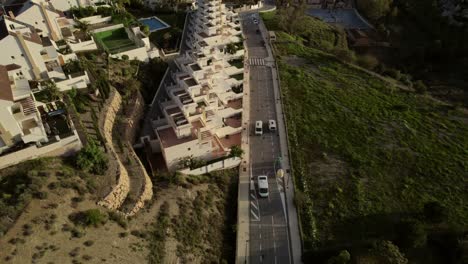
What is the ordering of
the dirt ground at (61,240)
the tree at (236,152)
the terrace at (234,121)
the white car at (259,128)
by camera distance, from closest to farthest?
the dirt ground at (61,240) < the tree at (236,152) < the white car at (259,128) < the terrace at (234,121)

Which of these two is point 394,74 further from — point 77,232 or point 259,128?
point 77,232

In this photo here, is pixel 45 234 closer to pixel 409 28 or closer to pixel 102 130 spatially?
pixel 102 130

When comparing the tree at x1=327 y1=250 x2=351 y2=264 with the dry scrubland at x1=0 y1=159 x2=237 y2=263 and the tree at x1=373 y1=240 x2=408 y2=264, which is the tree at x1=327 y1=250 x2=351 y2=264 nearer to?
the tree at x1=373 y1=240 x2=408 y2=264

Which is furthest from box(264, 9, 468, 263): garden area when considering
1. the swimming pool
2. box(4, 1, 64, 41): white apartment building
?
box(4, 1, 64, 41): white apartment building

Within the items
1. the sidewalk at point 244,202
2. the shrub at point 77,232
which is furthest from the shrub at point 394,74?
the shrub at point 77,232

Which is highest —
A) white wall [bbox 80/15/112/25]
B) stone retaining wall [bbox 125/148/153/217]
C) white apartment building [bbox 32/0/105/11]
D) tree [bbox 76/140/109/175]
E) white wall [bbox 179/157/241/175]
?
white apartment building [bbox 32/0/105/11]

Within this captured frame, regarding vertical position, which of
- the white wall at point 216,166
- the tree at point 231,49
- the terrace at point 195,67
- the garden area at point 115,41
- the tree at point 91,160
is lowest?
the white wall at point 216,166

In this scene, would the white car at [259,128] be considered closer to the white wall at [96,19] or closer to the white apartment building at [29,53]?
the white apartment building at [29,53]

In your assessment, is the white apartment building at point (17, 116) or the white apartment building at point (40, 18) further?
the white apartment building at point (40, 18)
